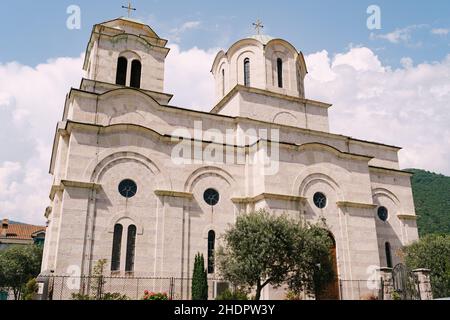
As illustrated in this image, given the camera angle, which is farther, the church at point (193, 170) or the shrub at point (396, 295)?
the church at point (193, 170)

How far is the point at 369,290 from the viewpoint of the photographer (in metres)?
20.5

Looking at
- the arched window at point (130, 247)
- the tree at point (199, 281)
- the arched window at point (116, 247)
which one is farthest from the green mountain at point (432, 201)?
the arched window at point (116, 247)

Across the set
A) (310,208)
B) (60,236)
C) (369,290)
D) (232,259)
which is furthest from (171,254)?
(369,290)

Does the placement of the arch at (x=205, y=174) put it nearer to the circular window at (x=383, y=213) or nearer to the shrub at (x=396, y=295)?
the shrub at (x=396, y=295)

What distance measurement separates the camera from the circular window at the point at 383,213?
25.1 m

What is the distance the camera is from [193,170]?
20.5 meters

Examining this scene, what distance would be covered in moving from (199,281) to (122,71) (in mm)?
12994

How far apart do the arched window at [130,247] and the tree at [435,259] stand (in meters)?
14.7

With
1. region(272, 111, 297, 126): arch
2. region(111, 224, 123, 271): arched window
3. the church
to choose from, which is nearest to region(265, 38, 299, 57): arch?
the church

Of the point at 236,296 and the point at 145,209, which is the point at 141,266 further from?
the point at 236,296

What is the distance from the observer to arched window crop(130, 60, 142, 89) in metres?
23.5

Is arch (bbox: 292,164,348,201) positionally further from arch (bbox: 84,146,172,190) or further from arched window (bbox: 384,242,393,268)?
arch (bbox: 84,146,172,190)

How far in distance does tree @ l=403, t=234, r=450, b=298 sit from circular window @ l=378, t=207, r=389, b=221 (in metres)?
2.92
